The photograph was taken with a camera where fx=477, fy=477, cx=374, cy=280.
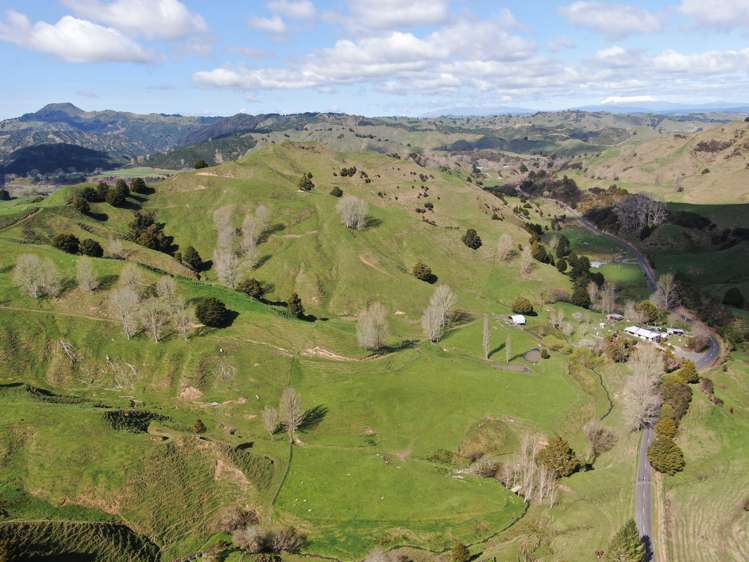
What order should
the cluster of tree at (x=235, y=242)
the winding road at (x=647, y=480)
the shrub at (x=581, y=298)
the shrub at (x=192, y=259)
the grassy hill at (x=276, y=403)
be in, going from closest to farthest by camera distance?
the grassy hill at (x=276, y=403), the winding road at (x=647, y=480), the cluster of tree at (x=235, y=242), the shrub at (x=192, y=259), the shrub at (x=581, y=298)

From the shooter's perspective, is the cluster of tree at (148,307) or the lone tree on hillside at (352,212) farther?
the lone tree on hillside at (352,212)

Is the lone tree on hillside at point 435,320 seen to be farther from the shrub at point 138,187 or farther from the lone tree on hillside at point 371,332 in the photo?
the shrub at point 138,187

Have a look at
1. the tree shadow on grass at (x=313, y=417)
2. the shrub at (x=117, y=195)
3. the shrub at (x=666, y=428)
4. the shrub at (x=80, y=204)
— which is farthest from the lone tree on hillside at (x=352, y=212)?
the shrub at (x=666, y=428)

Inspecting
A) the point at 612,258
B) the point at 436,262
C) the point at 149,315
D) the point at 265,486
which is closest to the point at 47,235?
the point at 149,315

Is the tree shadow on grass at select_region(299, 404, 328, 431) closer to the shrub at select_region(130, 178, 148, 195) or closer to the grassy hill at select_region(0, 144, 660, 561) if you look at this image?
the grassy hill at select_region(0, 144, 660, 561)

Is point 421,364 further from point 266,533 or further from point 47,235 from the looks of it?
point 47,235

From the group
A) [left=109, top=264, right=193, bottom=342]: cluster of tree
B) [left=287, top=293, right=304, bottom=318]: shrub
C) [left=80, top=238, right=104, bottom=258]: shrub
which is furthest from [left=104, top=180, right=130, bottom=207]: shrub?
[left=287, top=293, right=304, bottom=318]: shrub

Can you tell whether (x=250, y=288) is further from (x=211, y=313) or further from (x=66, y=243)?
(x=66, y=243)
